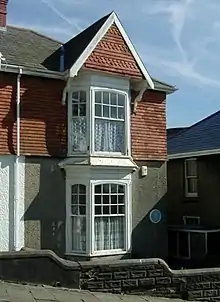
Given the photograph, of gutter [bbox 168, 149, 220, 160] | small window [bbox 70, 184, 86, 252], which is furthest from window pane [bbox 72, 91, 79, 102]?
gutter [bbox 168, 149, 220, 160]

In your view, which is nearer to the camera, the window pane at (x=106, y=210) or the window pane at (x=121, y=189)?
the window pane at (x=106, y=210)

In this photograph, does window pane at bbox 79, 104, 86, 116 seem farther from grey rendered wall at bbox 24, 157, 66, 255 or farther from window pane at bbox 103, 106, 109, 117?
grey rendered wall at bbox 24, 157, 66, 255

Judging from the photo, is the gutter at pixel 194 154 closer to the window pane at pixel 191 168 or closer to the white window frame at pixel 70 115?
the window pane at pixel 191 168

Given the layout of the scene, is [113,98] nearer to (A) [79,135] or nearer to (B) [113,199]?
(A) [79,135]

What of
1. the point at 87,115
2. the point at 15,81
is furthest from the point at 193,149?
the point at 15,81

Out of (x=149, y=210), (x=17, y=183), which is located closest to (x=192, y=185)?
(x=149, y=210)

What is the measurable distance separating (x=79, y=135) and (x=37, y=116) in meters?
1.47

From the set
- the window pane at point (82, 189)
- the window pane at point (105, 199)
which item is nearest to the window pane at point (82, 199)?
the window pane at point (82, 189)

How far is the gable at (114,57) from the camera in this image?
17.5 meters

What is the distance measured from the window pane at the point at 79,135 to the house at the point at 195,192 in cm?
561

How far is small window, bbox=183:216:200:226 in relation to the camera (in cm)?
2230

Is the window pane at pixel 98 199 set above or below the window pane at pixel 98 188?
below

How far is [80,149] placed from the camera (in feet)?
57.1

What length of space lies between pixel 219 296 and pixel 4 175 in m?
6.98
